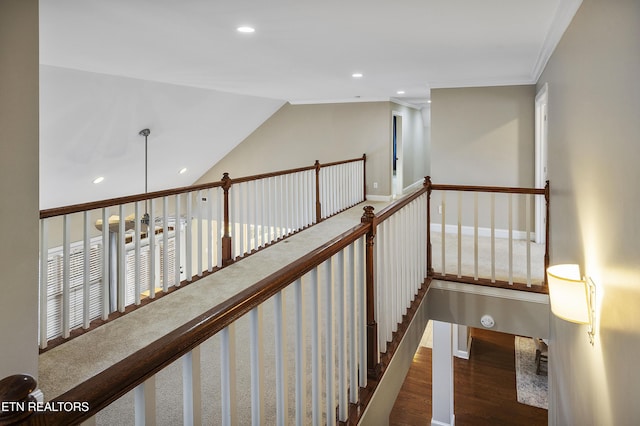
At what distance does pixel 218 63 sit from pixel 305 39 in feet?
4.63

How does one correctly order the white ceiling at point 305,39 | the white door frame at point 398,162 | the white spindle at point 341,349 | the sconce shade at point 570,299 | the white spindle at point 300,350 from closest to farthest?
the white spindle at point 300,350
the white spindle at point 341,349
the sconce shade at point 570,299
the white ceiling at point 305,39
the white door frame at point 398,162

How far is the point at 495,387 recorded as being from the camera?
23.6 feet

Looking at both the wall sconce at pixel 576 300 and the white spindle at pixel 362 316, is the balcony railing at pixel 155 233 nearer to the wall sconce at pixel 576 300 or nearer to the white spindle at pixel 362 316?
the white spindle at pixel 362 316

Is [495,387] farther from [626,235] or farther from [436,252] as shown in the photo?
[626,235]

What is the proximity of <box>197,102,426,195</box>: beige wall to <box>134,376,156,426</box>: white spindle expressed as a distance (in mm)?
7795

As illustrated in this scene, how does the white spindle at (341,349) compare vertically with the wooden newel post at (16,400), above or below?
below

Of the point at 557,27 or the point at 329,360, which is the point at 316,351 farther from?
the point at 557,27

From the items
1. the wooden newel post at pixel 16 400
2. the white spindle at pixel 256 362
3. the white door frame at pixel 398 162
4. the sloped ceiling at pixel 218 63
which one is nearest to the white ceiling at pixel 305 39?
the sloped ceiling at pixel 218 63

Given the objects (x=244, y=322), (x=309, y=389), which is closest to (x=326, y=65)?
(x=244, y=322)

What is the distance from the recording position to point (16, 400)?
64 centimetres

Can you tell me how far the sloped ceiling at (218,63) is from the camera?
9.48 feet

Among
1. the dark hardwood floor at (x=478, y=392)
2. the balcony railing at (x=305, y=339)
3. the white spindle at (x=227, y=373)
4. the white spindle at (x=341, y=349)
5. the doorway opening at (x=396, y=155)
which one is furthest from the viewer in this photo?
the doorway opening at (x=396, y=155)

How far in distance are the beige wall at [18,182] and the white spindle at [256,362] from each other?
133cm

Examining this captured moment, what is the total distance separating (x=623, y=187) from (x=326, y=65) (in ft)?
11.8
